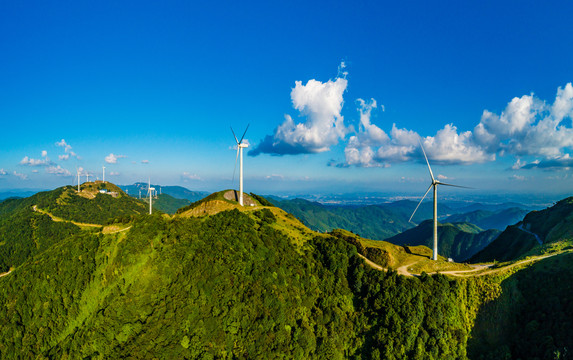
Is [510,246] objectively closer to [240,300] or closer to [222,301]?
[240,300]

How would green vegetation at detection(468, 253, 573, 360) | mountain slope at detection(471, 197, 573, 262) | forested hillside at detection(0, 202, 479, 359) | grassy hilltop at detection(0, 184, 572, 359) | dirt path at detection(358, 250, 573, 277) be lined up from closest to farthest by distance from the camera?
green vegetation at detection(468, 253, 573, 360) → forested hillside at detection(0, 202, 479, 359) → grassy hilltop at detection(0, 184, 572, 359) → dirt path at detection(358, 250, 573, 277) → mountain slope at detection(471, 197, 573, 262)

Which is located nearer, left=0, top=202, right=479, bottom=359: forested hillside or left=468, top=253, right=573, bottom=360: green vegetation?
left=468, top=253, right=573, bottom=360: green vegetation

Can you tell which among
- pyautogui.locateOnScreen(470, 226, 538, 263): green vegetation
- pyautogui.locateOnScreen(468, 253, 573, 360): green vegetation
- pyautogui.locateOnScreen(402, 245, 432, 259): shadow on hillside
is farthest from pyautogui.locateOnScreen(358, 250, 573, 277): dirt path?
pyautogui.locateOnScreen(470, 226, 538, 263): green vegetation

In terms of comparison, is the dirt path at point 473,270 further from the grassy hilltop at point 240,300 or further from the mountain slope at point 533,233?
the mountain slope at point 533,233

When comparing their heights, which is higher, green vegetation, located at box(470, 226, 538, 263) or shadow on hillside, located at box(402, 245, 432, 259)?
shadow on hillside, located at box(402, 245, 432, 259)

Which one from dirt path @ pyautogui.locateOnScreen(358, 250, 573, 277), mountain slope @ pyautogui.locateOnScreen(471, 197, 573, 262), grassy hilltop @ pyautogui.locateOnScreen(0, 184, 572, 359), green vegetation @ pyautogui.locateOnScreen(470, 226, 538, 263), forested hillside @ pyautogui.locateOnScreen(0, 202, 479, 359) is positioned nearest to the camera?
forested hillside @ pyautogui.locateOnScreen(0, 202, 479, 359)

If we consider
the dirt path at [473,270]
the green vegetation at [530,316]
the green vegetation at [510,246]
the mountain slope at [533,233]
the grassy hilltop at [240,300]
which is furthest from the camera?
the green vegetation at [510,246]

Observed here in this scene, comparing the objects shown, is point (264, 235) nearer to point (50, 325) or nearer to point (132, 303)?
point (132, 303)

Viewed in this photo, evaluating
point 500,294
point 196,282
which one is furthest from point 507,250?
point 196,282

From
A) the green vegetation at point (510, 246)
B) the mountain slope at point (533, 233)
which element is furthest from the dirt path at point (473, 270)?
the green vegetation at point (510, 246)

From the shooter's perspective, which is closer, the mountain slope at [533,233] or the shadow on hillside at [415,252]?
the shadow on hillside at [415,252]

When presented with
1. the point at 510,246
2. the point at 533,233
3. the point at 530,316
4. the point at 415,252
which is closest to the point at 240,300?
the point at 415,252

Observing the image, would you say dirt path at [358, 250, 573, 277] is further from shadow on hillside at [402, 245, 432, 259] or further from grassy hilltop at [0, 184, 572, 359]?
shadow on hillside at [402, 245, 432, 259]
